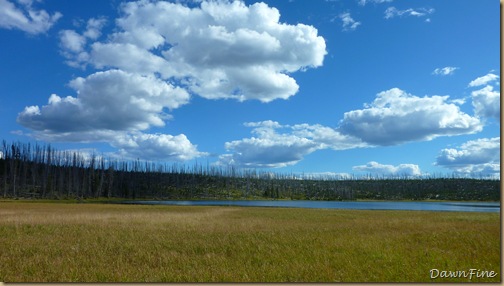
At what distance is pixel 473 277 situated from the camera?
41.7 feet

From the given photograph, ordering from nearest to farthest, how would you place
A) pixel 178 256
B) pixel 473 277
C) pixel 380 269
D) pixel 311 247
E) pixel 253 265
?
pixel 473 277 < pixel 380 269 < pixel 253 265 < pixel 178 256 < pixel 311 247

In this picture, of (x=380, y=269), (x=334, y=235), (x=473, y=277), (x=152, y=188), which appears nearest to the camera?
(x=473, y=277)

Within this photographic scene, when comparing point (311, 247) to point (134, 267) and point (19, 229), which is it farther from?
Result: point (19, 229)

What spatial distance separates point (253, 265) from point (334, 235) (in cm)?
1054

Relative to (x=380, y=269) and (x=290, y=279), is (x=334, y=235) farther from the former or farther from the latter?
(x=290, y=279)

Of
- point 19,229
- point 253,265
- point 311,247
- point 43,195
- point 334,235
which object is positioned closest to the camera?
point 253,265

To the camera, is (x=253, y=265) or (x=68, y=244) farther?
(x=68, y=244)

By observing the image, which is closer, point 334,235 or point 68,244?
point 68,244

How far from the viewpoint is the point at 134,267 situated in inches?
570

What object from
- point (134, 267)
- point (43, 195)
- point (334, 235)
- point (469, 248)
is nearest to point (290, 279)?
point (134, 267)

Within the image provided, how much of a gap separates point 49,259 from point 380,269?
14.0 m

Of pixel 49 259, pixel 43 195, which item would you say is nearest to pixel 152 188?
pixel 43 195

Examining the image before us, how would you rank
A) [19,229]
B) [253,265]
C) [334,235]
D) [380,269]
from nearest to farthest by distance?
[380,269] → [253,265] → [334,235] → [19,229]

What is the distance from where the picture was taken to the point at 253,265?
1524 centimetres
